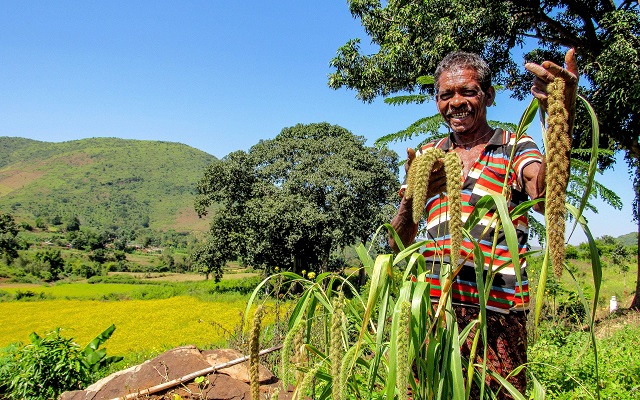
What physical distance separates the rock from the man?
1907 mm

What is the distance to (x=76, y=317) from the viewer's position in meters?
24.5

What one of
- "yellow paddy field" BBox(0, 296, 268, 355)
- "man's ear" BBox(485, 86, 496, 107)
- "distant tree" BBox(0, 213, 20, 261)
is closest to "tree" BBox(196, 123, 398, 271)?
"yellow paddy field" BBox(0, 296, 268, 355)

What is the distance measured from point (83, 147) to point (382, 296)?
171m

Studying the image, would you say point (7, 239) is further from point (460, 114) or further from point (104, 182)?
point (104, 182)

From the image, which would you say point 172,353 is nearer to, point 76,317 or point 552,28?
point 552,28

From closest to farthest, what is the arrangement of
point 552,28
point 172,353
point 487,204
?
point 487,204
point 172,353
point 552,28

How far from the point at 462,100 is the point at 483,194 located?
0.34 metres

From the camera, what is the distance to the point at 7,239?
53.2 meters

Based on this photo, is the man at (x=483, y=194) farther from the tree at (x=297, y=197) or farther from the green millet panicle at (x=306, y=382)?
the tree at (x=297, y=197)

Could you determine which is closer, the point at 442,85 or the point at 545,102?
the point at 545,102

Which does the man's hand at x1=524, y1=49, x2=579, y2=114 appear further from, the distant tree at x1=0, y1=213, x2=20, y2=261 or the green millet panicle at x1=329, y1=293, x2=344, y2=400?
the distant tree at x1=0, y1=213, x2=20, y2=261

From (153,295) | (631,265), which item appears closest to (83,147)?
(153,295)

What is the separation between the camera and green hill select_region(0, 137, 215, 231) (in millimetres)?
107125

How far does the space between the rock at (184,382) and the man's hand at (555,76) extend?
2676mm
